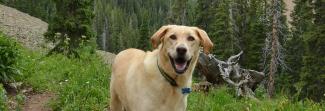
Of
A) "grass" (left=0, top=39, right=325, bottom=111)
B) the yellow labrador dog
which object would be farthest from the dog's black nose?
"grass" (left=0, top=39, right=325, bottom=111)

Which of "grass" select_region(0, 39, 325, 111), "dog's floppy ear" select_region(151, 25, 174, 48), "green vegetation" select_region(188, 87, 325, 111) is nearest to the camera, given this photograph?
"dog's floppy ear" select_region(151, 25, 174, 48)

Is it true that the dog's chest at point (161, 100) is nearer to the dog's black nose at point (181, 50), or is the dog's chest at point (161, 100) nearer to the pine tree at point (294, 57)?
the dog's black nose at point (181, 50)

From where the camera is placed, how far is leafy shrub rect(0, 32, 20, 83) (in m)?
11.1

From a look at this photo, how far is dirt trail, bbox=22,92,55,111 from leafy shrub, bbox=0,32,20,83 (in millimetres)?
599

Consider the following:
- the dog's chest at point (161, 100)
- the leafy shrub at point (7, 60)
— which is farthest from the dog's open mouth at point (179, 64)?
the leafy shrub at point (7, 60)

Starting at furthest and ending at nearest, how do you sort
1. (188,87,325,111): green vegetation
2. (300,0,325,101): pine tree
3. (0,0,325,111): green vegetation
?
(300,0,325,101): pine tree → (0,0,325,111): green vegetation → (188,87,325,111): green vegetation

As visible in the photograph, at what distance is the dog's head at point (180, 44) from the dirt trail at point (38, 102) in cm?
460

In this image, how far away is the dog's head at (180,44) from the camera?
6199mm

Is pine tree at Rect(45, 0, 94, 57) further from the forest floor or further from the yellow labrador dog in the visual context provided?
the yellow labrador dog

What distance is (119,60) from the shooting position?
7902 mm

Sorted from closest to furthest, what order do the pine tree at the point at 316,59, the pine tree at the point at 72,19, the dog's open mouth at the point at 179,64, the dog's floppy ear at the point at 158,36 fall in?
the dog's open mouth at the point at 179,64, the dog's floppy ear at the point at 158,36, the pine tree at the point at 72,19, the pine tree at the point at 316,59

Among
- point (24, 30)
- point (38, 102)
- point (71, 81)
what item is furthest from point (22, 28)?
point (38, 102)

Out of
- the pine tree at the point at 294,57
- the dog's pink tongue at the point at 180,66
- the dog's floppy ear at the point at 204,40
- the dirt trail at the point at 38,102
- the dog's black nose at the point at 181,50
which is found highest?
the dog's floppy ear at the point at 204,40

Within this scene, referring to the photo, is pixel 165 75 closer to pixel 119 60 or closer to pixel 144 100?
→ pixel 144 100
